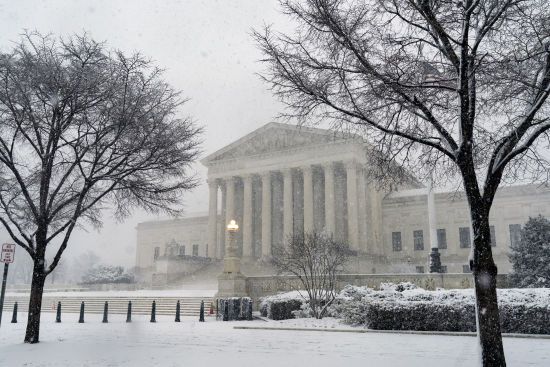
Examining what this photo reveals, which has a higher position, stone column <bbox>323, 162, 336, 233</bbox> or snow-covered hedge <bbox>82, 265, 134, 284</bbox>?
stone column <bbox>323, 162, 336, 233</bbox>

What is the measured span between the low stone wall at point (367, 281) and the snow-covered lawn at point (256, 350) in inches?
434

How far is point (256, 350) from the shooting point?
11.5 metres

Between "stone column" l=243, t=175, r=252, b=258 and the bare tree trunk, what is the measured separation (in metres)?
48.5

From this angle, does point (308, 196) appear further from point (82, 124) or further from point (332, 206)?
point (82, 124)

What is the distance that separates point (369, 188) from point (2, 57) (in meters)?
46.5

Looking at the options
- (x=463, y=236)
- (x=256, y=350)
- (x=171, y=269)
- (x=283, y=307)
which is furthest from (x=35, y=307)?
(x=463, y=236)

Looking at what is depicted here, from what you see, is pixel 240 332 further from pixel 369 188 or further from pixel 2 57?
pixel 369 188

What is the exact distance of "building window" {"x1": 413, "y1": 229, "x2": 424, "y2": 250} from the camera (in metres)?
58.9

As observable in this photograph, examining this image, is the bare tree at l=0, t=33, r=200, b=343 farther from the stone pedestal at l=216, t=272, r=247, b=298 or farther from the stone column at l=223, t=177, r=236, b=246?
the stone column at l=223, t=177, r=236, b=246

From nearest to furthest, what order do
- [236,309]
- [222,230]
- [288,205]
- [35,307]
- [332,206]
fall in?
[35,307] → [236,309] → [332,206] → [288,205] → [222,230]

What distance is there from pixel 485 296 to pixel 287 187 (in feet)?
157

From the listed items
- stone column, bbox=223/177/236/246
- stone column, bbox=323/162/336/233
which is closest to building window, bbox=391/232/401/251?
stone column, bbox=323/162/336/233

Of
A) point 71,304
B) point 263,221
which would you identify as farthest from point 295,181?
point 71,304

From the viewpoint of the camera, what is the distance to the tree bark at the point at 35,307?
44.1 feet
